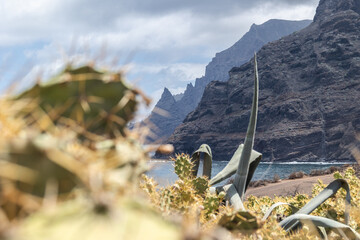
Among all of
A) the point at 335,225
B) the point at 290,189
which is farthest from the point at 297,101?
the point at 335,225

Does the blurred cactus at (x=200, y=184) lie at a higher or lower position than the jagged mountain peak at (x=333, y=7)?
Result: lower

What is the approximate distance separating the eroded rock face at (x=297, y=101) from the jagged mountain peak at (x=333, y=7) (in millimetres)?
559

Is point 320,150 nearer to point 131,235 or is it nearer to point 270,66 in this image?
point 270,66

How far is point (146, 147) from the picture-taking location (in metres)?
1.12

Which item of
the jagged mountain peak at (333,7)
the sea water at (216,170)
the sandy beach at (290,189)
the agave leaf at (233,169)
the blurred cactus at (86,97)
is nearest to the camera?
the blurred cactus at (86,97)

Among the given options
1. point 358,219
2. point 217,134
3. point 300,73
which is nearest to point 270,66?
point 300,73

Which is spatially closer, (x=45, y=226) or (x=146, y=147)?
(x=45, y=226)

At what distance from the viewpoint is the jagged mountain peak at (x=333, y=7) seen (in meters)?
152

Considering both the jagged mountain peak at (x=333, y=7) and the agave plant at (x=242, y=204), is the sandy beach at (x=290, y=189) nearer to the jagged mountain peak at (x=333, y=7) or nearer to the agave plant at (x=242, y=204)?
the agave plant at (x=242, y=204)

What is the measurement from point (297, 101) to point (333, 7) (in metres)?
68.6

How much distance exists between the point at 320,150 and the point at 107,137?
12392 cm

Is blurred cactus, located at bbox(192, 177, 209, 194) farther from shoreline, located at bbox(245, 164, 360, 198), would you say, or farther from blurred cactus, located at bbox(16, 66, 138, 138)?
shoreline, located at bbox(245, 164, 360, 198)

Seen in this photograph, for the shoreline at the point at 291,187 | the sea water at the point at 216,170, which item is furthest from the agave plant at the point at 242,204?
the shoreline at the point at 291,187

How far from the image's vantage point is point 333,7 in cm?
16425
